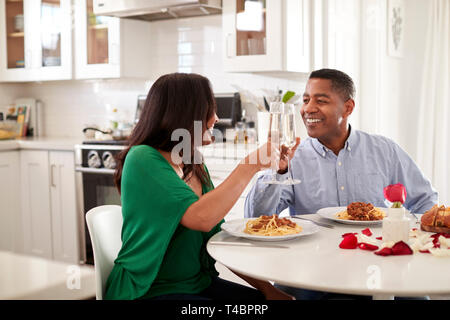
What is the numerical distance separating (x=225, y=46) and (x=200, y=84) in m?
1.89

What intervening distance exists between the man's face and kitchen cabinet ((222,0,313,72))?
96cm

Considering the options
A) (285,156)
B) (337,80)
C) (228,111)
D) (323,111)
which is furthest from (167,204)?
(228,111)

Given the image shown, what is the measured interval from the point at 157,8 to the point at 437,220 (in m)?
2.58

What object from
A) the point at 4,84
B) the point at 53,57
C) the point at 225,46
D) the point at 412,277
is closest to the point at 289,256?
the point at 412,277

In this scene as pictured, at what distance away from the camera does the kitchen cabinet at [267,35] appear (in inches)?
125

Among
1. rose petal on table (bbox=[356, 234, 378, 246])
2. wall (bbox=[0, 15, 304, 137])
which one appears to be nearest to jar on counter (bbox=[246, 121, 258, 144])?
wall (bbox=[0, 15, 304, 137])

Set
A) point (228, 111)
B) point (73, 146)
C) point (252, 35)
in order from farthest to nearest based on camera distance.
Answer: point (73, 146), point (228, 111), point (252, 35)

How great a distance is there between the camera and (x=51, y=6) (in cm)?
424

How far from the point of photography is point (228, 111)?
3.71 m

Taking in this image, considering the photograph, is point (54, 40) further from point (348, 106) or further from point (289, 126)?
point (289, 126)

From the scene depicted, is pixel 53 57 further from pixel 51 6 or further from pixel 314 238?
pixel 314 238

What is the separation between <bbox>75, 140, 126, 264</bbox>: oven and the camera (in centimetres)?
365

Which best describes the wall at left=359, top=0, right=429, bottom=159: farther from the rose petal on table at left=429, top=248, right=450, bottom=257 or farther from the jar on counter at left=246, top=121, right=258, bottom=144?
the rose petal on table at left=429, top=248, right=450, bottom=257

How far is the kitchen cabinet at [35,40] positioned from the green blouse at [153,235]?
295 cm
